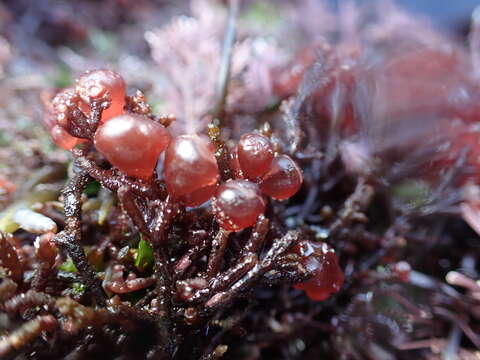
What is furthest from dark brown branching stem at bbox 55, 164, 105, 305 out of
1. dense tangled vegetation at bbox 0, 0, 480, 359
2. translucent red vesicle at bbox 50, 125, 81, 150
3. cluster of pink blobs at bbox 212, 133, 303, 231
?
cluster of pink blobs at bbox 212, 133, 303, 231

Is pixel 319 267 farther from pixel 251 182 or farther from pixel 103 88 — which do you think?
pixel 103 88

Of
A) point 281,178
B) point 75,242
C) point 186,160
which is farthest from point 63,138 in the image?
point 281,178

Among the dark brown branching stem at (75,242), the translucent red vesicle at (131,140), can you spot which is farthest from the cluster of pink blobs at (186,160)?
the dark brown branching stem at (75,242)

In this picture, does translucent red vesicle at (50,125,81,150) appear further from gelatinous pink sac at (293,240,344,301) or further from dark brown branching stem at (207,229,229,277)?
gelatinous pink sac at (293,240,344,301)

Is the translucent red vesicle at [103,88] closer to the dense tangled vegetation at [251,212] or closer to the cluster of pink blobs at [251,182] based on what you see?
the dense tangled vegetation at [251,212]

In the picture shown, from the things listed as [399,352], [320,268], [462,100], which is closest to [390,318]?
[399,352]

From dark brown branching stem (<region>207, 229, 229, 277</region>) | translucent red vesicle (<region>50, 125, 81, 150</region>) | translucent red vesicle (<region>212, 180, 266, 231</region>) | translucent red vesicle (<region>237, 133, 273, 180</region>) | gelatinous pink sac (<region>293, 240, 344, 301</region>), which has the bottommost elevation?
gelatinous pink sac (<region>293, 240, 344, 301</region>)
